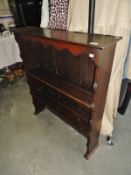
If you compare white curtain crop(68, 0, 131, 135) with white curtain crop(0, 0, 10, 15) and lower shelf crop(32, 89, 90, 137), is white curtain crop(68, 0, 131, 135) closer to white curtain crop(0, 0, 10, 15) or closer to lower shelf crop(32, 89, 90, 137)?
lower shelf crop(32, 89, 90, 137)

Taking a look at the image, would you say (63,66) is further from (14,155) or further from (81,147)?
(14,155)

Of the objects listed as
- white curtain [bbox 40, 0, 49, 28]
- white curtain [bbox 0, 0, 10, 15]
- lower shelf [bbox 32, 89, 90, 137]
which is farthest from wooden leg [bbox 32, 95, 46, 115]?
white curtain [bbox 0, 0, 10, 15]

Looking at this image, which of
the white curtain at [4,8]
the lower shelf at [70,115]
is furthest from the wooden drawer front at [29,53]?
the white curtain at [4,8]

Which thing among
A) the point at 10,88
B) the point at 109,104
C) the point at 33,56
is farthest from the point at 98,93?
the point at 10,88

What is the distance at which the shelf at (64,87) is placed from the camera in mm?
1116

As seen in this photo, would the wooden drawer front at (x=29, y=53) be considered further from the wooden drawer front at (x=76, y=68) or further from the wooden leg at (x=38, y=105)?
the wooden leg at (x=38, y=105)

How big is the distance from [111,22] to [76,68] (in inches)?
18.1

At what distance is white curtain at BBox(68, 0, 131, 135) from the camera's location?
1.01 meters

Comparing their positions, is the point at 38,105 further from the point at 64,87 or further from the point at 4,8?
the point at 4,8

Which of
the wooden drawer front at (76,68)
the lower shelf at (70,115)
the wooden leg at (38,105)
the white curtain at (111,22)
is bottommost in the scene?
the wooden leg at (38,105)

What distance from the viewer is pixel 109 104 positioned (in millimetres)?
1354

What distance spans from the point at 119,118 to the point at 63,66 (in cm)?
110

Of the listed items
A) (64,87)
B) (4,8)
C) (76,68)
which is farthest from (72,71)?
(4,8)

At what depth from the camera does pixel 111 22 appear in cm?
108
